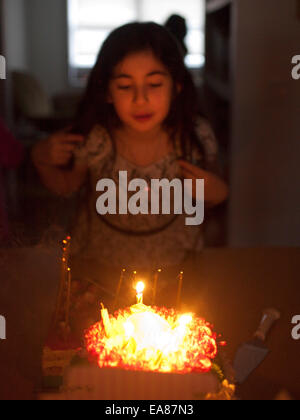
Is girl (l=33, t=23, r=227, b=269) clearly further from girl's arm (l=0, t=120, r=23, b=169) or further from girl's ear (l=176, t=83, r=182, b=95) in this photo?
Answer: girl's arm (l=0, t=120, r=23, b=169)

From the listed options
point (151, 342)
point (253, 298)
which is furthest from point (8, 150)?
point (151, 342)

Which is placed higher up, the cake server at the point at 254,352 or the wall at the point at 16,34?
the wall at the point at 16,34

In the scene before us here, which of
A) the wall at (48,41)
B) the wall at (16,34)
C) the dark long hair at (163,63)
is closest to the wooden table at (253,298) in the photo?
the dark long hair at (163,63)

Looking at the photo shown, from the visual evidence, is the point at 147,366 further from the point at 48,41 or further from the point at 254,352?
the point at 48,41

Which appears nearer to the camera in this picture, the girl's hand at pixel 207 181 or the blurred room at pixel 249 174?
the blurred room at pixel 249 174

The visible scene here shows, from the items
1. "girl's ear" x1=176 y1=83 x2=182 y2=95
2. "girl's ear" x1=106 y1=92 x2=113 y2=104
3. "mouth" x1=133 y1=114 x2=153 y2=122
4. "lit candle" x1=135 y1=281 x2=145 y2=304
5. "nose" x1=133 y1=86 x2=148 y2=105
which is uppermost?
"girl's ear" x1=176 y1=83 x2=182 y2=95

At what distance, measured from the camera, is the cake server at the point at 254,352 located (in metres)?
0.65

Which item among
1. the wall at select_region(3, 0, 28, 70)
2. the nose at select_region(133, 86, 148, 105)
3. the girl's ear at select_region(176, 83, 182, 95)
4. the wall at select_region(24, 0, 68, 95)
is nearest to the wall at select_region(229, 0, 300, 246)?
the girl's ear at select_region(176, 83, 182, 95)

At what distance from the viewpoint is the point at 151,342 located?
0.54 m

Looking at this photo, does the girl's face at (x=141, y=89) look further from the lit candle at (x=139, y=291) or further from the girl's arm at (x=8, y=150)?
the lit candle at (x=139, y=291)

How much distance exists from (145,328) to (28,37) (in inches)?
228

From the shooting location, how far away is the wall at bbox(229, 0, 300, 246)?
4.28 feet

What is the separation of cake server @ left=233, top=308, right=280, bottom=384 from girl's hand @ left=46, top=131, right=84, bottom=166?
48 centimetres
